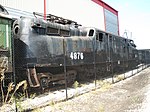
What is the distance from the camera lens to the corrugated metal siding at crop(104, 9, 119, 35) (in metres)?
39.4

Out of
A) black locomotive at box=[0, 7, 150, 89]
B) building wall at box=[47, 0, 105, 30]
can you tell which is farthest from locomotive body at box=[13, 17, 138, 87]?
building wall at box=[47, 0, 105, 30]

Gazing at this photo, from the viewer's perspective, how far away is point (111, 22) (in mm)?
41656

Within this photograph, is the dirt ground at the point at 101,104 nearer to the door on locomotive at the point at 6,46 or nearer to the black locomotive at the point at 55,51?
the black locomotive at the point at 55,51

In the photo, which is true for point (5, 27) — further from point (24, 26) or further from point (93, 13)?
point (93, 13)

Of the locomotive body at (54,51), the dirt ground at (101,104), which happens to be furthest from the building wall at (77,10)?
the dirt ground at (101,104)

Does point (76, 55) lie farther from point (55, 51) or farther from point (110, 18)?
point (110, 18)

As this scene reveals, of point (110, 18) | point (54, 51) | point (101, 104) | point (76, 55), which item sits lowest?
point (101, 104)

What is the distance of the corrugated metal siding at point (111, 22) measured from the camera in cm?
3940

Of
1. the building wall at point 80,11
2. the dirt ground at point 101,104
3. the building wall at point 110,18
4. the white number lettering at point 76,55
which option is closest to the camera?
the dirt ground at point 101,104

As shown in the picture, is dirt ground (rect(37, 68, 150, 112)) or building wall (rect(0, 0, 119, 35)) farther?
building wall (rect(0, 0, 119, 35))

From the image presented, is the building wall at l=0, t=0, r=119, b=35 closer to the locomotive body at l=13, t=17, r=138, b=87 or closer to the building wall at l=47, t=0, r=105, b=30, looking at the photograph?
the building wall at l=47, t=0, r=105, b=30

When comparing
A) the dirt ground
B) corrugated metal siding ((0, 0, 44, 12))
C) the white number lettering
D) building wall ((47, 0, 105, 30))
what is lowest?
the dirt ground

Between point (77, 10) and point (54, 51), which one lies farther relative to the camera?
point (77, 10)

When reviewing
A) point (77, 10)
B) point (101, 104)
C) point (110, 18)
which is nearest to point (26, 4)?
point (77, 10)
